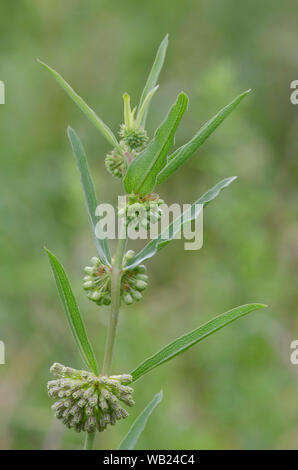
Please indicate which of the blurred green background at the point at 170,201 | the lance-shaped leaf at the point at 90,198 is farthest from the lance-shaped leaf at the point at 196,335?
the blurred green background at the point at 170,201

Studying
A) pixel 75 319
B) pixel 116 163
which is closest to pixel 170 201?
pixel 116 163

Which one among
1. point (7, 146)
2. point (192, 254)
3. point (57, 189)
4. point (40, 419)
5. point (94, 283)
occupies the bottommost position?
point (40, 419)

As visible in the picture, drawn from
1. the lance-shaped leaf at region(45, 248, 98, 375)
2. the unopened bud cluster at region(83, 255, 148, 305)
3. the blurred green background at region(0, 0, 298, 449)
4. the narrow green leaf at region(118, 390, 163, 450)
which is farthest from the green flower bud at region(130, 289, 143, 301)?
the blurred green background at region(0, 0, 298, 449)

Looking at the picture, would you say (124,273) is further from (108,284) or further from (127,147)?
(127,147)

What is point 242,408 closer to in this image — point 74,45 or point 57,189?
point 57,189

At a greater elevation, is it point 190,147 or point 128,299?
point 190,147

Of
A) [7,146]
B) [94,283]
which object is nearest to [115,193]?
[7,146]
